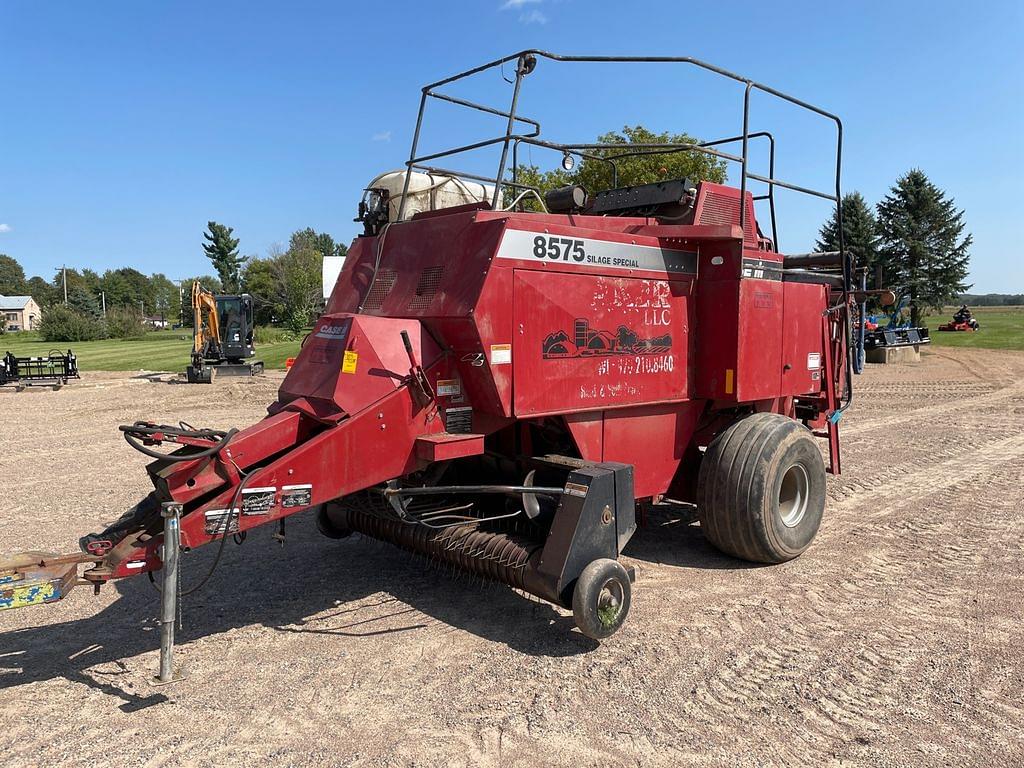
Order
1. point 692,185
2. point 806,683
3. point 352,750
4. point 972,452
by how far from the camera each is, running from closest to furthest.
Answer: point 352,750, point 806,683, point 692,185, point 972,452

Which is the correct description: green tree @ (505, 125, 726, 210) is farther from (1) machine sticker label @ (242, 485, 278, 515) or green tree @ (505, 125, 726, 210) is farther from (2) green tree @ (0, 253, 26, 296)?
(2) green tree @ (0, 253, 26, 296)

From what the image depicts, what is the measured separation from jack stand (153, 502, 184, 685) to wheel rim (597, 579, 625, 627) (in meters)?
2.17

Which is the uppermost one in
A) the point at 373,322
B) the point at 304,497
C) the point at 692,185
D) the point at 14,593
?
the point at 692,185

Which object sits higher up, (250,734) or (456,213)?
(456,213)

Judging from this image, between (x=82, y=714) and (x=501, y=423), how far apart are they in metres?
2.60

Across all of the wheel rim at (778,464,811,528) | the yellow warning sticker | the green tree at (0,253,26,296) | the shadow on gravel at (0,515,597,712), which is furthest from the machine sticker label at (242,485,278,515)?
the green tree at (0,253,26,296)

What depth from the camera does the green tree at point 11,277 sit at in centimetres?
11550

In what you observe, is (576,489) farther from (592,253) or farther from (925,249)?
(925,249)

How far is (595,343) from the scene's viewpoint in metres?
4.73

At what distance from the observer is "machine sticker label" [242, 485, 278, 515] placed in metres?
3.78

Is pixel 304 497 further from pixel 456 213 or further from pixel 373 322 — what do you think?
pixel 456 213

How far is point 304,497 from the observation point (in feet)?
12.9

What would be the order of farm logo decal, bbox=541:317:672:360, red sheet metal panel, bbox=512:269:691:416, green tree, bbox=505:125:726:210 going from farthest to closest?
green tree, bbox=505:125:726:210
farm logo decal, bbox=541:317:672:360
red sheet metal panel, bbox=512:269:691:416

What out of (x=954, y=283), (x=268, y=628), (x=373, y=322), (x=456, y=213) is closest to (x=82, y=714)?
(x=268, y=628)
